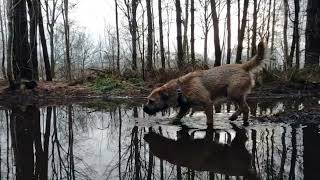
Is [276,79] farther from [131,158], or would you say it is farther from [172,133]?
[131,158]

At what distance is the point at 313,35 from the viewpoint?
17.5 m

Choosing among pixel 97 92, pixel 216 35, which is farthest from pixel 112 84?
pixel 216 35

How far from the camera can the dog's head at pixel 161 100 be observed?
8508 millimetres

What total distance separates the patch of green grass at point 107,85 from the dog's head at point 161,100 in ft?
28.9

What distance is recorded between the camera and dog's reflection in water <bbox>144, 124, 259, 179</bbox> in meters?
5.17

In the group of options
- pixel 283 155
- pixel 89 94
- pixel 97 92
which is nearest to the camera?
pixel 283 155

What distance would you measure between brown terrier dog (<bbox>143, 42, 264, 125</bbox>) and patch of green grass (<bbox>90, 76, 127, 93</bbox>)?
875cm

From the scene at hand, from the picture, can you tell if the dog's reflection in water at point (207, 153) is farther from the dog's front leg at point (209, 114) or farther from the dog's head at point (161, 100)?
the dog's head at point (161, 100)

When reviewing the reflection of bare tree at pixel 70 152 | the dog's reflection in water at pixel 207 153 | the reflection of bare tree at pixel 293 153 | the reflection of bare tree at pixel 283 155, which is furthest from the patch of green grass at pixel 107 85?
the reflection of bare tree at pixel 283 155

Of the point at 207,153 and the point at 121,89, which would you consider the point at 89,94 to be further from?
the point at 207,153

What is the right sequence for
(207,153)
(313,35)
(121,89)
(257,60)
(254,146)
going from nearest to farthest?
(207,153) → (254,146) → (257,60) → (121,89) → (313,35)

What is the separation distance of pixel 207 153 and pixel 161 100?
8.91 ft

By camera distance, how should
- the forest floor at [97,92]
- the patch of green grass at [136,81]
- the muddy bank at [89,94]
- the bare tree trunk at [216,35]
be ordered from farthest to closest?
1. the bare tree trunk at [216,35]
2. the patch of green grass at [136,81]
3. the forest floor at [97,92]
4. the muddy bank at [89,94]

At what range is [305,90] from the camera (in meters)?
14.9
